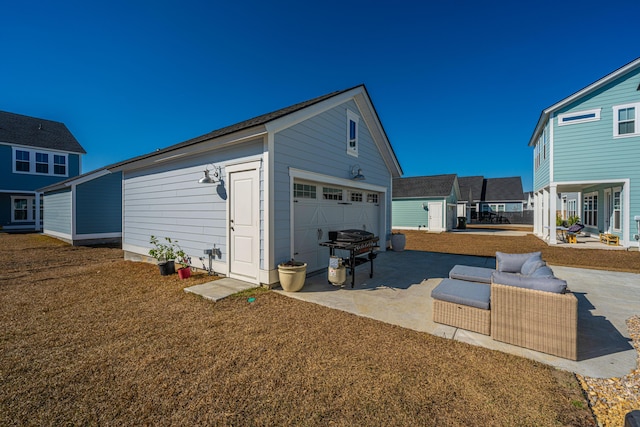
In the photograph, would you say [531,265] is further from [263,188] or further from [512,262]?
[263,188]

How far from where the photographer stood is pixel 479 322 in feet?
11.0

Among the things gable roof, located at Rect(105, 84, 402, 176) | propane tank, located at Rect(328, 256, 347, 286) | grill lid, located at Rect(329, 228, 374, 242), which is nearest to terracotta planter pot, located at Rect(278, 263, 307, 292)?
propane tank, located at Rect(328, 256, 347, 286)

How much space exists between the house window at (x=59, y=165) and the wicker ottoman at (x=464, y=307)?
89.1ft

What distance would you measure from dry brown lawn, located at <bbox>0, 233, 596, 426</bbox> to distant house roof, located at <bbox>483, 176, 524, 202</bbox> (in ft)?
121

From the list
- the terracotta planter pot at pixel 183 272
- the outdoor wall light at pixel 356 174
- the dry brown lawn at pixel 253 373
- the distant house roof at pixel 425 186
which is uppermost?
the distant house roof at pixel 425 186

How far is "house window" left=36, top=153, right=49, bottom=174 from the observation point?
723 inches

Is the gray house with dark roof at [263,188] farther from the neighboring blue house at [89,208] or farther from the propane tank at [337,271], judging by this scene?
the neighboring blue house at [89,208]

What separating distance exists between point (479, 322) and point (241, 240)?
4.60m

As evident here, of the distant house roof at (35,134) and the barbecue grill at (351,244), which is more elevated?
the distant house roof at (35,134)

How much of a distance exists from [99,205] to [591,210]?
1116 inches

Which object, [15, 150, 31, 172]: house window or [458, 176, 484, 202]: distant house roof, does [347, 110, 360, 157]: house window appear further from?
[458, 176, 484, 202]: distant house roof

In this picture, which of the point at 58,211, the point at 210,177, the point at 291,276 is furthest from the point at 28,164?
the point at 291,276

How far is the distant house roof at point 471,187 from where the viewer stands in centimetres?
3269

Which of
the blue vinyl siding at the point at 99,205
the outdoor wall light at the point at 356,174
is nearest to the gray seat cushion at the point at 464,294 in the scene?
the outdoor wall light at the point at 356,174
